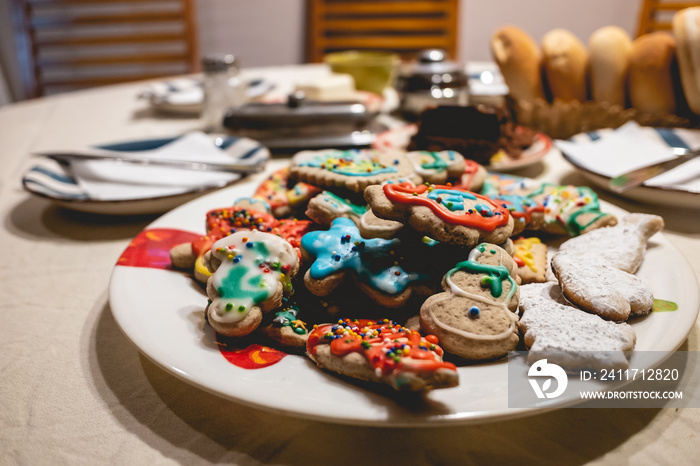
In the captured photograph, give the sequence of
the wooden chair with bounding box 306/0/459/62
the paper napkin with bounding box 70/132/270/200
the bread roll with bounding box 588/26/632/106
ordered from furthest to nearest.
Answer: the wooden chair with bounding box 306/0/459/62, the bread roll with bounding box 588/26/632/106, the paper napkin with bounding box 70/132/270/200

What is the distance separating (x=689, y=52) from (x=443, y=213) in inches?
44.3

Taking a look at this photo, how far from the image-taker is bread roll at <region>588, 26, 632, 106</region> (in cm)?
149

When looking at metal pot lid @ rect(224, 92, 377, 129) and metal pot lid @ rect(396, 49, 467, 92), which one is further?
metal pot lid @ rect(396, 49, 467, 92)

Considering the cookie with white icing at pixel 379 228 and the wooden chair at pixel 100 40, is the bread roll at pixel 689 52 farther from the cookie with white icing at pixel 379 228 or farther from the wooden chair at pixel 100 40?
the wooden chair at pixel 100 40

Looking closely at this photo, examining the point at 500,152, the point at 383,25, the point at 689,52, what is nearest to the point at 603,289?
the point at 500,152

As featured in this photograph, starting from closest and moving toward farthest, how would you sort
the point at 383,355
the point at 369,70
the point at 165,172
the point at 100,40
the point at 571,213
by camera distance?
1. the point at 383,355
2. the point at 571,213
3. the point at 165,172
4. the point at 369,70
5. the point at 100,40

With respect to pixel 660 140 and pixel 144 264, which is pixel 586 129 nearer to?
pixel 660 140

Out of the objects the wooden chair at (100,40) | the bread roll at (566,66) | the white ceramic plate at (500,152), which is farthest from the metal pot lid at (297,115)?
the wooden chair at (100,40)

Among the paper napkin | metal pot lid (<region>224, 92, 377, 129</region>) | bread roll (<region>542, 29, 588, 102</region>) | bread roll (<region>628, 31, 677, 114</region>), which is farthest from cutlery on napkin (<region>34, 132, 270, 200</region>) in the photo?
bread roll (<region>628, 31, 677, 114</region>)

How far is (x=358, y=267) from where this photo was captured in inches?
28.7

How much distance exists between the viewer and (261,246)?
729 mm

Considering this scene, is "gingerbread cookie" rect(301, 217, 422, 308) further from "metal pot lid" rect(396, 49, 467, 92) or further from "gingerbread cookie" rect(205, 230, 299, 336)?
"metal pot lid" rect(396, 49, 467, 92)

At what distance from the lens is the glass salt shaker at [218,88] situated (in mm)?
1702

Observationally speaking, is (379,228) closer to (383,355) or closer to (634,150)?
(383,355)
